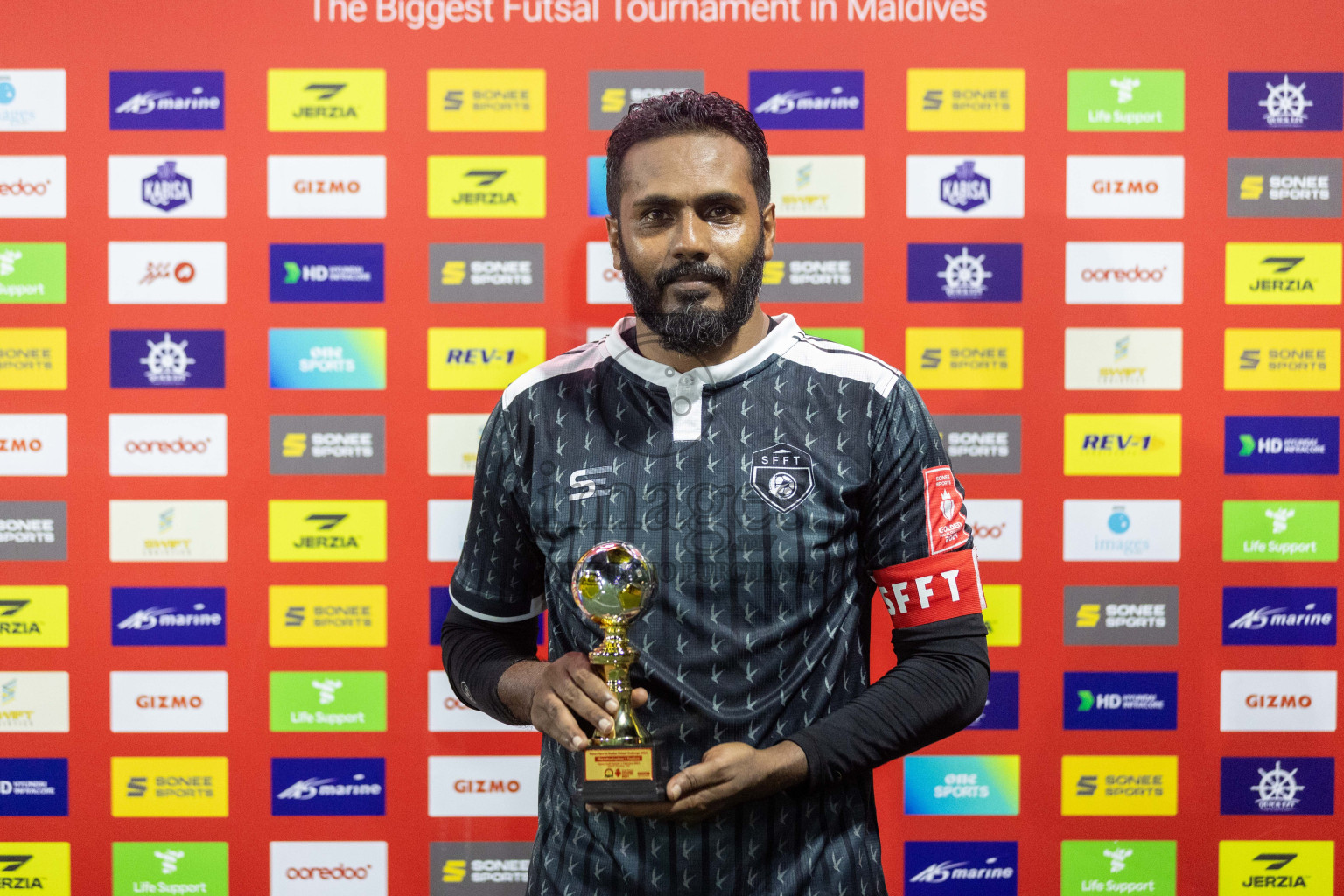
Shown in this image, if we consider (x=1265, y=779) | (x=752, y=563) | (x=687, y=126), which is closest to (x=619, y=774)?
(x=752, y=563)

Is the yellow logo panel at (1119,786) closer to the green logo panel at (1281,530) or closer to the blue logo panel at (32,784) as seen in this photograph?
the green logo panel at (1281,530)

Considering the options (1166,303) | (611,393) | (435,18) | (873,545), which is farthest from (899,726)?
(435,18)

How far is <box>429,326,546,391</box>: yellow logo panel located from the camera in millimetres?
1817

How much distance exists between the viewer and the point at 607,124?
1799 mm

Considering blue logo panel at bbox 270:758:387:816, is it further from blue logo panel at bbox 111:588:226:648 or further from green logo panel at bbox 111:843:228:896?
blue logo panel at bbox 111:588:226:648

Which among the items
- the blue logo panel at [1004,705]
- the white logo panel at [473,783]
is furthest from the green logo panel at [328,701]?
the blue logo panel at [1004,705]

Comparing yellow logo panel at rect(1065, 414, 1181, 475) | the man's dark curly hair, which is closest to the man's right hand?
the man's dark curly hair

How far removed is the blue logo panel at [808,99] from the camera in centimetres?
179

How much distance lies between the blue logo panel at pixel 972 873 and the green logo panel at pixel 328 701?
1.12 meters

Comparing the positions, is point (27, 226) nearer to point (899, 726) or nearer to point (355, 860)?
point (355, 860)

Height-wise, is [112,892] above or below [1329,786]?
below

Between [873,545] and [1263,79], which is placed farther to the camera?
[1263,79]

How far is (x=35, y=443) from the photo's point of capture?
183 cm

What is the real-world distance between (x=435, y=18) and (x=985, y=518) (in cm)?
145
